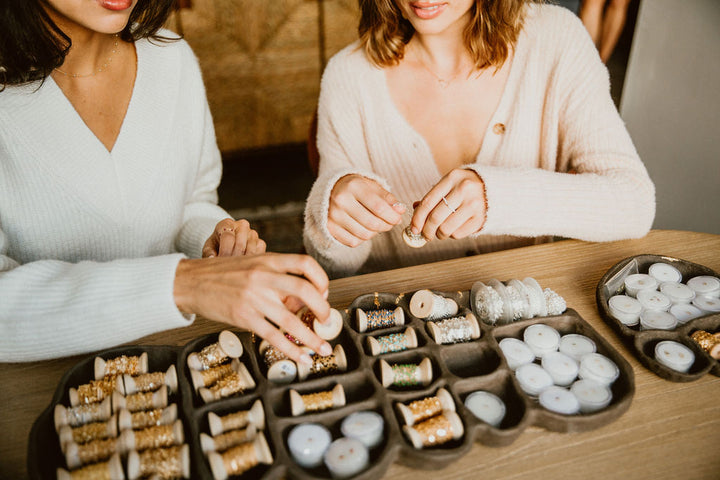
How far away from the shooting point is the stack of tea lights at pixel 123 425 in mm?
687

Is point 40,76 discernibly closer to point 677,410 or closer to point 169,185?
point 169,185

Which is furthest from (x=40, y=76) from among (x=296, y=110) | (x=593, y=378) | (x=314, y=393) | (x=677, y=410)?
(x=296, y=110)

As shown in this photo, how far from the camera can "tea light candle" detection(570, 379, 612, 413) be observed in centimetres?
79

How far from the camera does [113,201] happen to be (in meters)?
1.19

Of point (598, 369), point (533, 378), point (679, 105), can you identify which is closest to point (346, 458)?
point (533, 378)

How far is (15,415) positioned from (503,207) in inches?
38.3

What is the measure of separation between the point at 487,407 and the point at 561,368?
158mm

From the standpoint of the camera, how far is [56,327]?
2.78ft

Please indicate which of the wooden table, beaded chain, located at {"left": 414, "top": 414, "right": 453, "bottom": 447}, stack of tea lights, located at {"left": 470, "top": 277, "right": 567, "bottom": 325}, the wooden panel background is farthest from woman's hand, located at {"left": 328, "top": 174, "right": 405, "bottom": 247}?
the wooden panel background

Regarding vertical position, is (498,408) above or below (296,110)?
above

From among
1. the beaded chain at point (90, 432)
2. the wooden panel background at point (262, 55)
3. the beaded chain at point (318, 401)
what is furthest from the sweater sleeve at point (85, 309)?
the wooden panel background at point (262, 55)

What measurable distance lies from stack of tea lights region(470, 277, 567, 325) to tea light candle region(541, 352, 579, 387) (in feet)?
0.34

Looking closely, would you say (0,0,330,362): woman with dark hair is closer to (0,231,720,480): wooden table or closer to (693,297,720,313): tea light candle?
(0,231,720,480): wooden table

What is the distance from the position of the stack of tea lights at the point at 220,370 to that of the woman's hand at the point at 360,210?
0.40 metres
